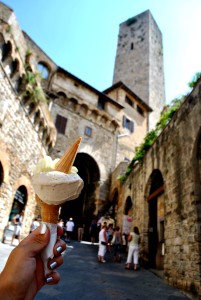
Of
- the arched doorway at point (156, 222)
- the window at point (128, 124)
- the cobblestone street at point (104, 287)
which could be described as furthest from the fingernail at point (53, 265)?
the window at point (128, 124)

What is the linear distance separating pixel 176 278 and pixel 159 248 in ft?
9.03

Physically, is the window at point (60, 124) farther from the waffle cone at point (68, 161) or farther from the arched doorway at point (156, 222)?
the waffle cone at point (68, 161)

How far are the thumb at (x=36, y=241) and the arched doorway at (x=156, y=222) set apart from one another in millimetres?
7302

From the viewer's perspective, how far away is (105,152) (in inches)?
788

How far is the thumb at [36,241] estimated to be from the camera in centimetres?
110

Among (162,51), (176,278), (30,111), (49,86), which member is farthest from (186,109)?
(162,51)

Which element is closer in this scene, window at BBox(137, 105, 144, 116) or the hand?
the hand

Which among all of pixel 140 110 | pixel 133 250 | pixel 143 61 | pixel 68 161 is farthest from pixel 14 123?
pixel 143 61

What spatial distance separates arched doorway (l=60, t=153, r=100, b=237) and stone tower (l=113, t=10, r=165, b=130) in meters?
9.91

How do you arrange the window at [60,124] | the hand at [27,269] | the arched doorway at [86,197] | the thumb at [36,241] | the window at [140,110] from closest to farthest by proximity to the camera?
the hand at [27,269] → the thumb at [36,241] → the window at [60,124] → the arched doorway at [86,197] → the window at [140,110]

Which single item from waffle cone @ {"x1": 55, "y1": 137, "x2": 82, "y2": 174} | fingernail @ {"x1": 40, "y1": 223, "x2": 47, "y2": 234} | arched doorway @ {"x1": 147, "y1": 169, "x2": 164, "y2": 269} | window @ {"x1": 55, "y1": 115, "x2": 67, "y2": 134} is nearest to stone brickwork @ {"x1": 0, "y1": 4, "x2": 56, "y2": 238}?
arched doorway @ {"x1": 147, "y1": 169, "x2": 164, "y2": 269}

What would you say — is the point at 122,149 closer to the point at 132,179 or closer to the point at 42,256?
the point at 132,179

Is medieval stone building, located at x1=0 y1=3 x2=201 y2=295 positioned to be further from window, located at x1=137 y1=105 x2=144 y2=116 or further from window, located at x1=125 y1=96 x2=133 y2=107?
window, located at x1=125 y1=96 x2=133 y2=107

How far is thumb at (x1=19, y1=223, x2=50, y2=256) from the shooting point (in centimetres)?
110
